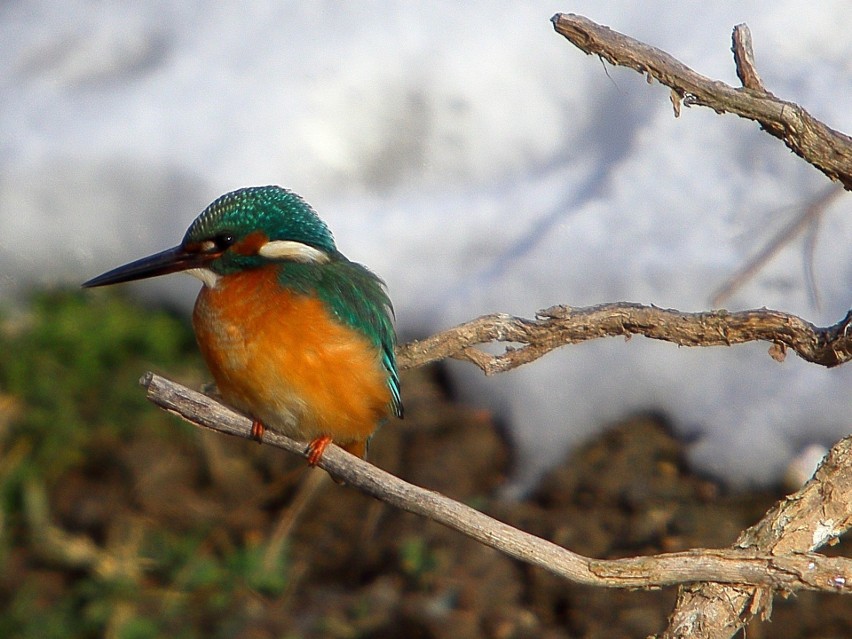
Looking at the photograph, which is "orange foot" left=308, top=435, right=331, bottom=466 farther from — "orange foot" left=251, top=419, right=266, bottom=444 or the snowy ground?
the snowy ground

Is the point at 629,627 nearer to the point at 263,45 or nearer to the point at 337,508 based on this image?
the point at 337,508

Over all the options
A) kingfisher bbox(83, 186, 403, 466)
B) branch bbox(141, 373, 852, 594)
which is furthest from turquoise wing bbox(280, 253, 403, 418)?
branch bbox(141, 373, 852, 594)

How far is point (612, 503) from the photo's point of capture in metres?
3.34

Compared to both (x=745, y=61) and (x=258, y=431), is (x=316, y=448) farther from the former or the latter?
(x=745, y=61)

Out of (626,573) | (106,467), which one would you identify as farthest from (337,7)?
(626,573)

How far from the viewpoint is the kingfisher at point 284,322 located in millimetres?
2422

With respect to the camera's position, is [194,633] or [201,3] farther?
[201,3]

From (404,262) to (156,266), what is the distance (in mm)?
1624

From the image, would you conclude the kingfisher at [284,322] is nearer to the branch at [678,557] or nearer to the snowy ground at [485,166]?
the branch at [678,557]

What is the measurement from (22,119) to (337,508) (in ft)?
7.09

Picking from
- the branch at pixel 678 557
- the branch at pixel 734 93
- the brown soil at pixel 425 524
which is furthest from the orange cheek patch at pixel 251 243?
the brown soil at pixel 425 524

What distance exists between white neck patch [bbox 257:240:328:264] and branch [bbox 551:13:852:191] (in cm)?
100

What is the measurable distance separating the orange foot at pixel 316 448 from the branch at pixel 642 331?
38 cm

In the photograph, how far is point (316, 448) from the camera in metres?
2.43
